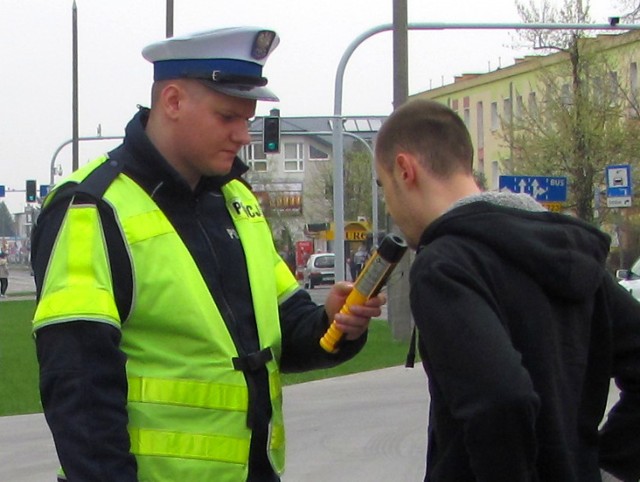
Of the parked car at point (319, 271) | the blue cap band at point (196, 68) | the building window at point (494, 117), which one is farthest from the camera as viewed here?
→ the building window at point (494, 117)

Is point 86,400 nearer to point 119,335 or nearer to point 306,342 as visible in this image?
point 119,335

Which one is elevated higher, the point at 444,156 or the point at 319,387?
the point at 444,156

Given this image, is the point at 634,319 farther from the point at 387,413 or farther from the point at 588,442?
the point at 387,413

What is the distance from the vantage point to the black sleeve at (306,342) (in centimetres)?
372

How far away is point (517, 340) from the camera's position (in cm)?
286

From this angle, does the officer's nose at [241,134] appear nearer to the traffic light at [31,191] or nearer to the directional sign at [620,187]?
the directional sign at [620,187]

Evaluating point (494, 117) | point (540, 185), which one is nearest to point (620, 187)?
point (540, 185)

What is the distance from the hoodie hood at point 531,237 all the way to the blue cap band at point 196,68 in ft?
2.47

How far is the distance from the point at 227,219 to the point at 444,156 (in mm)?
750

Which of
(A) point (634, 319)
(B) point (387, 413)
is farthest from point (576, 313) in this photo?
(B) point (387, 413)

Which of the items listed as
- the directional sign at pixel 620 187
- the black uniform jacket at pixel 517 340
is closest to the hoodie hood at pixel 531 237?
the black uniform jacket at pixel 517 340

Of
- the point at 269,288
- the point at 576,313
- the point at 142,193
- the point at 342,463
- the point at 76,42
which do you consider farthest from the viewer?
the point at 76,42

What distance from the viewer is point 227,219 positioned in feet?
11.7

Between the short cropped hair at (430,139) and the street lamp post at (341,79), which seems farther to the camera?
the street lamp post at (341,79)
